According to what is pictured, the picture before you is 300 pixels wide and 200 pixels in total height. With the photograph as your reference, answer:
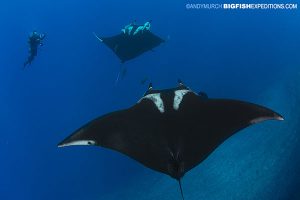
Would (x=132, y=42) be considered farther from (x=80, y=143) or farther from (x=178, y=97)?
(x=80, y=143)

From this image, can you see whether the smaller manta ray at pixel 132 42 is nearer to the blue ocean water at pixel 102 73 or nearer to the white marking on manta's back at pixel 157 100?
the white marking on manta's back at pixel 157 100

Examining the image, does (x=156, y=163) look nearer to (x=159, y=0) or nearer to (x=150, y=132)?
(x=150, y=132)

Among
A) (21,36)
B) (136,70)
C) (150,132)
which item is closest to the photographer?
(150,132)

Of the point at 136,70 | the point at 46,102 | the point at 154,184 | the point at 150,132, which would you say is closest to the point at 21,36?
the point at 46,102

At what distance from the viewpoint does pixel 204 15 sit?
19.3 meters

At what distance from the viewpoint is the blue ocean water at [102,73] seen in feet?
46.5

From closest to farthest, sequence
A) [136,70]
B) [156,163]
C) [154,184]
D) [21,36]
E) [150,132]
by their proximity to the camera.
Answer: [156,163], [150,132], [154,184], [136,70], [21,36]

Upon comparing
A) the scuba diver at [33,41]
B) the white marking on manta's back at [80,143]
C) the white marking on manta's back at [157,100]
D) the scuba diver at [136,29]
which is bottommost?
the white marking on manta's back at [80,143]

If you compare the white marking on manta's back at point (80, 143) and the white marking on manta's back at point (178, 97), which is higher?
the white marking on manta's back at point (178, 97)

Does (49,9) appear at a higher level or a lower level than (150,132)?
higher

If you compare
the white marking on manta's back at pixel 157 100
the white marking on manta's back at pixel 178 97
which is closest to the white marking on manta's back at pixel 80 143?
the white marking on manta's back at pixel 157 100

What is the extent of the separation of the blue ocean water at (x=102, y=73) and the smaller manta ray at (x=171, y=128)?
312 inches

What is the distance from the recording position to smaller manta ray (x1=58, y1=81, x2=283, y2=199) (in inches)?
112

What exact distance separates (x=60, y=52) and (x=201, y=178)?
12581mm
